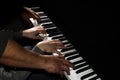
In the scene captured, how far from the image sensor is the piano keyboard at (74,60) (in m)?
1.70

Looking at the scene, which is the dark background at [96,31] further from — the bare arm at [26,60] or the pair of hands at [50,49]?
the bare arm at [26,60]

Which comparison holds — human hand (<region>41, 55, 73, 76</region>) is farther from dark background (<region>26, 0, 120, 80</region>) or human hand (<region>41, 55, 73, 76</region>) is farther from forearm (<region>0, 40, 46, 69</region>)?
dark background (<region>26, 0, 120, 80</region>)

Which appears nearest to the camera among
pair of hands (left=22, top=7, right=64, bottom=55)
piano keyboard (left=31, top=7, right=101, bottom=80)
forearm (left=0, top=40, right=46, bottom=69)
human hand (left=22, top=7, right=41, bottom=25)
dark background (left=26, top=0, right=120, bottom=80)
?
forearm (left=0, top=40, right=46, bottom=69)

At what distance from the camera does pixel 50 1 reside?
2324mm

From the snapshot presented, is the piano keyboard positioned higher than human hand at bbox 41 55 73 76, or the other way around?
human hand at bbox 41 55 73 76

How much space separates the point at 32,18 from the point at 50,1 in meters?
0.30

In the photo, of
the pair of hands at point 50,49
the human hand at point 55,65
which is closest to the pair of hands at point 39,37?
the pair of hands at point 50,49

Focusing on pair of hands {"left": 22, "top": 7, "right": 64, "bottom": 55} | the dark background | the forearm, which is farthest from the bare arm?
pair of hands {"left": 22, "top": 7, "right": 64, "bottom": 55}

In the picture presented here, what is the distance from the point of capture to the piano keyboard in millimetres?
1697

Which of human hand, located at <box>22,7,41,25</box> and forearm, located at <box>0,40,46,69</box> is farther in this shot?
human hand, located at <box>22,7,41,25</box>

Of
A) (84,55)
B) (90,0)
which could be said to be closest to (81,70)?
(84,55)

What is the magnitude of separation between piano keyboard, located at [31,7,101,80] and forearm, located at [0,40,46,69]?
52 centimetres

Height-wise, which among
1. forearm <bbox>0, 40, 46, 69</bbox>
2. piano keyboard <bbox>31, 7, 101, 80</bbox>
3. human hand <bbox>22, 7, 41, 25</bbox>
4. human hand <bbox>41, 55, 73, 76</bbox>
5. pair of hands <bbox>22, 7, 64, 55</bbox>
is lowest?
piano keyboard <bbox>31, 7, 101, 80</bbox>

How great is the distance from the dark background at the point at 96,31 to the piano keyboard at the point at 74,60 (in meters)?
0.06
